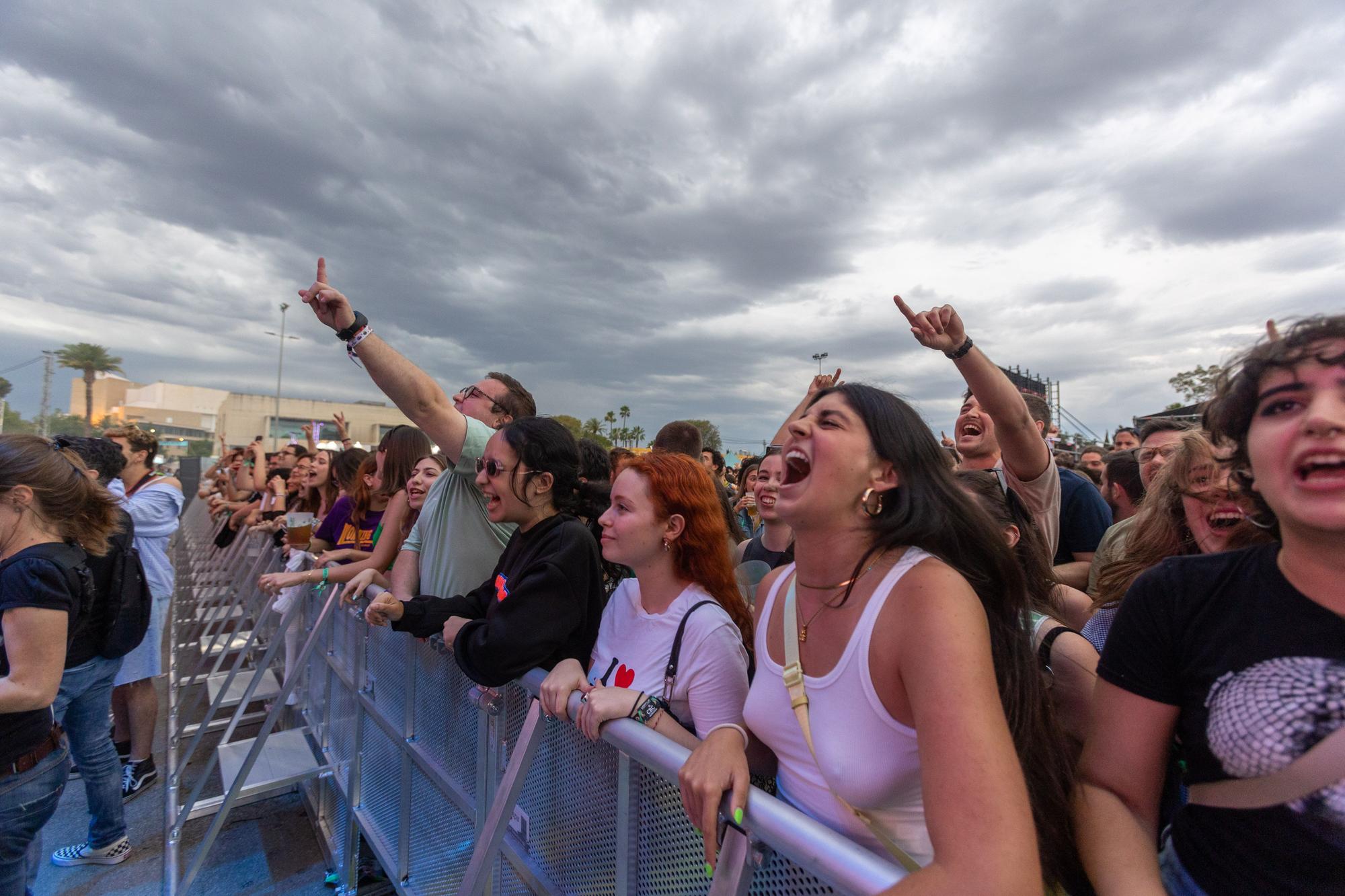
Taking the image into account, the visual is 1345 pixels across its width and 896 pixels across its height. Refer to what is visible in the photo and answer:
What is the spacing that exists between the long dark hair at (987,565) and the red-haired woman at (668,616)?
68cm

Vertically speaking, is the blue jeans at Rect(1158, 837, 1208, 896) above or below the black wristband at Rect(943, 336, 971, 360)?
below

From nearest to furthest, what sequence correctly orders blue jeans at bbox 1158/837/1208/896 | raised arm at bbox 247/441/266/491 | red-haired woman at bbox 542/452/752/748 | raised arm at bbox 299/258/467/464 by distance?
1. blue jeans at bbox 1158/837/1208/896
2. red-haired woman at bbox 542/452/752/748
3. raised arm at bbox 299/258/467/464
4. raised arm at bbox 247/441/266/491

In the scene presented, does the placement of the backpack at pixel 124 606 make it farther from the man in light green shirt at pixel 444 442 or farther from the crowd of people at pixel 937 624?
the man in light green shirt at pixel 444 442

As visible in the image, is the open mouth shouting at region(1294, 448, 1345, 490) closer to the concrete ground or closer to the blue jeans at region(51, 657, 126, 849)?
the concrete ground

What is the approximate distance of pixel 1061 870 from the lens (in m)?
1.23

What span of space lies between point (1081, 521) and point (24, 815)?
4585 millimetres

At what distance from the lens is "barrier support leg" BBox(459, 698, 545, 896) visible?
1.83 m

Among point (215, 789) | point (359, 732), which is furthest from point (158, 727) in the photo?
point (359, 732)

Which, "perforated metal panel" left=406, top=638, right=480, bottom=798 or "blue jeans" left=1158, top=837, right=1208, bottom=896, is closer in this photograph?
"blue jeans" left=1158, top=837, right=1208, bottom=896

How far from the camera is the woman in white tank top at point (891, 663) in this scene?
0.99 m

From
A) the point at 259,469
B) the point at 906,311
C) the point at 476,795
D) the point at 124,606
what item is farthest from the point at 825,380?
the point at 259,469

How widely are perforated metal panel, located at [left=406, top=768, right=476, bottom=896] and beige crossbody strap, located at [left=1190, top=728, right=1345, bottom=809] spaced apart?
213 centimetres

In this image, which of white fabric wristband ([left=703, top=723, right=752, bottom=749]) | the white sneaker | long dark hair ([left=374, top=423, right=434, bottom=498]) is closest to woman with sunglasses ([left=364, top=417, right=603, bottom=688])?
white fabric wristband ([left=703, top=723, right=752, bottom=749])

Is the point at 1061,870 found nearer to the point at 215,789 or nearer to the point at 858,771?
the point at 858,771
